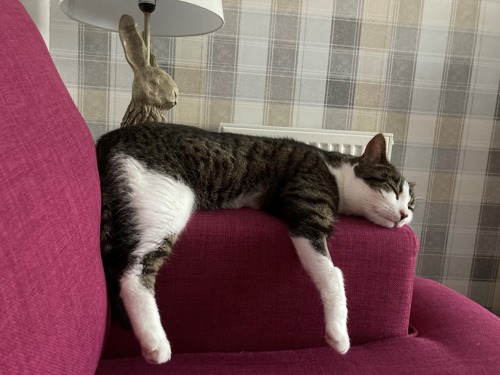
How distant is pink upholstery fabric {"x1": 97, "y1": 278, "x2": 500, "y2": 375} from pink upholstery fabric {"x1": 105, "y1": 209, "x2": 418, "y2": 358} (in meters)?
0.04

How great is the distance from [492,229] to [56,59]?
208 cm

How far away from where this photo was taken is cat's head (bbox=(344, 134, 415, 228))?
38.5 inches

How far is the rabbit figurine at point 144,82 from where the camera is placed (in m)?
1.17

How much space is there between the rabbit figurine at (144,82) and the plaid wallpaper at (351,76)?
0.55 meters

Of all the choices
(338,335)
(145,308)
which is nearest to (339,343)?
(338,335)

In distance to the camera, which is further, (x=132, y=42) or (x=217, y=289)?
(x=132, y=42)

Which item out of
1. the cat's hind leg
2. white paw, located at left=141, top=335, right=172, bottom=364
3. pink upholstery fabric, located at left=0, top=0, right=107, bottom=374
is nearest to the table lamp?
the cat's hind leg

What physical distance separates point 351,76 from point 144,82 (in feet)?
3.22

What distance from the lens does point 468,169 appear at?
6.23 feet

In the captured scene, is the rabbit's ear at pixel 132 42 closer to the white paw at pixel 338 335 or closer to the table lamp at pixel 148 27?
the table lamp at pixel 148 27

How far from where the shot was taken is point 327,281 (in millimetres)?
825

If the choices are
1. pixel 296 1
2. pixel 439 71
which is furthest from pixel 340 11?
pixel 439 71

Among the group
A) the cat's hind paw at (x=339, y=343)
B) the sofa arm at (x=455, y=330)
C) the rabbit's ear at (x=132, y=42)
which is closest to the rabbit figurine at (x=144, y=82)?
the rabbit's ear at (x=132, y=42)

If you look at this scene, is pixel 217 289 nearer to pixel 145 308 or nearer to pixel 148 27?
pixel 145 308
